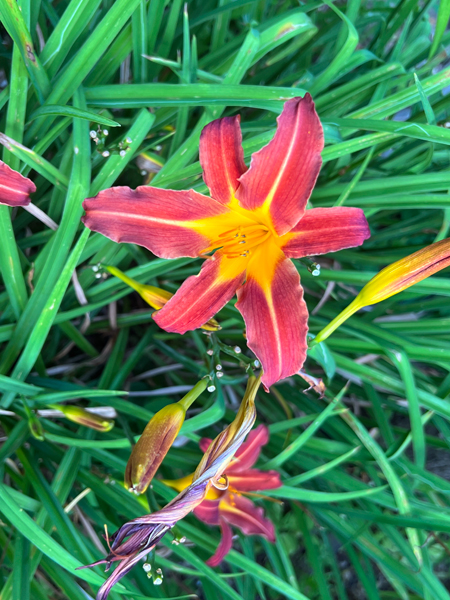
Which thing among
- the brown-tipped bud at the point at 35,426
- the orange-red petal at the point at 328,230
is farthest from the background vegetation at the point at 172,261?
the orange-red petal at the point at 328,230

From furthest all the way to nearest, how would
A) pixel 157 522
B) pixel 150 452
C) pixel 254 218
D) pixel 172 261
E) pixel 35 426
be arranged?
pixel 172 261, pixel 35 426, pixel 254 218, pixel 150 452, pixel 157 522

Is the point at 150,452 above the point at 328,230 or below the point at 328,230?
below

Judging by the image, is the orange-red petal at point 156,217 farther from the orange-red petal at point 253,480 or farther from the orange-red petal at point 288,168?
the orange-red petal at point 253,480

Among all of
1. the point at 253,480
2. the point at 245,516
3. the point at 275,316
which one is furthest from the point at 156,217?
the point at 245,516

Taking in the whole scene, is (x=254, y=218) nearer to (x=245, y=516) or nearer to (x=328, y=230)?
(x=328, y=230)

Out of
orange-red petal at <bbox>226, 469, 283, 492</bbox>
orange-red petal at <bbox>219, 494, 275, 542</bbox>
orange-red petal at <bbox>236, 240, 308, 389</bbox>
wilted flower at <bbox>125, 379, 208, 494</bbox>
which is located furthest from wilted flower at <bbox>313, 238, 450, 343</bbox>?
orange-red petal at <bbox>219, 494, 275, 542</bbox>

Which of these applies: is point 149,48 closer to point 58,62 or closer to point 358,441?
point 58,62

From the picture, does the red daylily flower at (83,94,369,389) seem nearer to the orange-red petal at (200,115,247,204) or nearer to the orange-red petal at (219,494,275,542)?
the orange-red petal at (200,115,247,204)

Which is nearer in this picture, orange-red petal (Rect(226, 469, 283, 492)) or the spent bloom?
the spent bloom
